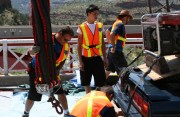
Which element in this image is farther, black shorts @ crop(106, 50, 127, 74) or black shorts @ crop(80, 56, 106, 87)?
black shorts @ crop(106, 50, 127, 74)

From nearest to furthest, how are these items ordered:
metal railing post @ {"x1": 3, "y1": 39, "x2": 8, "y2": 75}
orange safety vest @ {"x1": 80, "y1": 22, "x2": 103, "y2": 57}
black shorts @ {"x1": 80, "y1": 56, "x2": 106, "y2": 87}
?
orange safety vest @ {"x1": 80, "y1": 22, "x2": 103, "y2": 57}, black shorts @ {"x1": 80, "y1": 56, "x2": 106, "y2": 87}, metal railing post @ {"x1": 3, "y1": 39, "x2": 8, "y2": 75}

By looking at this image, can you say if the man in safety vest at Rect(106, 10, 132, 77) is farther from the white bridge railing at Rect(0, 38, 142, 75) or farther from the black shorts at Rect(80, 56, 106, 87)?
the white bridge railing at Rect(0, 38, 142, 75)

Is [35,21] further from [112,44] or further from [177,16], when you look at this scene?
[112,44]

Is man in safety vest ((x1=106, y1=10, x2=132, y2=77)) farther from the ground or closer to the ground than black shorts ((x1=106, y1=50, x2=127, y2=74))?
farther from the ground

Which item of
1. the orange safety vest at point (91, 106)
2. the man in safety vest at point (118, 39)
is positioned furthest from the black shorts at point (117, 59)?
the orange safety vest at point (91, 106)

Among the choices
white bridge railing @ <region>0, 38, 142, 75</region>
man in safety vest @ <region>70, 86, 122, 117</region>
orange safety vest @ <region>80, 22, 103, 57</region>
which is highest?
orange safety vest @ <region>80, 22, 103, 57</region>

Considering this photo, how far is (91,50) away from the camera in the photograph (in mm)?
6199

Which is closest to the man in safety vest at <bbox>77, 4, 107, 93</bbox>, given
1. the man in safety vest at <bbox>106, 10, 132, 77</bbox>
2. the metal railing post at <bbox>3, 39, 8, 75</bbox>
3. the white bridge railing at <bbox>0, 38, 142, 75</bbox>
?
the man in safety vest at <bbox>106, 10, 132, 77</bbox>

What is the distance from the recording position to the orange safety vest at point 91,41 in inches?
241

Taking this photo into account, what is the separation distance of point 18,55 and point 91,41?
3845 mm

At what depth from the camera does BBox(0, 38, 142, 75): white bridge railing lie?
8930 mm

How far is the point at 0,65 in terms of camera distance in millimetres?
9859

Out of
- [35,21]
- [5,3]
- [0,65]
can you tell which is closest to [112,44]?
[35,21]

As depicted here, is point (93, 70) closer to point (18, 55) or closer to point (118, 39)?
point (118, 39)
